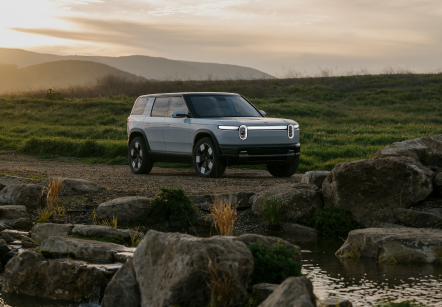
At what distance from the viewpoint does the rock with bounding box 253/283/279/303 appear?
4863mm

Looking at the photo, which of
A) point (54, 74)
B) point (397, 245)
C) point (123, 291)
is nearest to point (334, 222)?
point (397, 245)

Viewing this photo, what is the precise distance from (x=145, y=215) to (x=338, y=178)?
307cm

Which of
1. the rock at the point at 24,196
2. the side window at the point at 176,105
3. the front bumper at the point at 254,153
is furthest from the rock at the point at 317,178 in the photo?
the rock at the point at 24,196

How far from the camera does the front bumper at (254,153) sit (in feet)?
40.8

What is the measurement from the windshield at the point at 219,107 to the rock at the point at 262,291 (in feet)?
28.4

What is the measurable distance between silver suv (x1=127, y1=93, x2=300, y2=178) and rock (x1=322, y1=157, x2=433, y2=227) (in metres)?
3.86

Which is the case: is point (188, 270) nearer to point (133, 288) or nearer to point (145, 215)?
point (133, 288)

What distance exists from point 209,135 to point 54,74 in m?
152

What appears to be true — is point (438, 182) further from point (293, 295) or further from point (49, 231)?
point (49, 231)

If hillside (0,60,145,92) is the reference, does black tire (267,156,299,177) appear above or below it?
below

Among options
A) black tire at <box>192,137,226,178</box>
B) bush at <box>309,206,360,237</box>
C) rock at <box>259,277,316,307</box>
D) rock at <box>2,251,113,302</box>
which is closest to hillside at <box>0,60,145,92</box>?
black tire at <box>192,137,226,178</box>

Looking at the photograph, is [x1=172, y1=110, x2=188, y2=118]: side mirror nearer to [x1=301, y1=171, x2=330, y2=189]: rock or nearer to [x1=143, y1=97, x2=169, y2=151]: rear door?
[x1=143, y1=97, x2=169, y2=151]: rear door

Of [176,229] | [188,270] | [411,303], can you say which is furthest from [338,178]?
[188,270]

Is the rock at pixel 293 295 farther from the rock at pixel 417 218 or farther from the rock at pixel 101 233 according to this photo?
the rock at pixel 417 218
